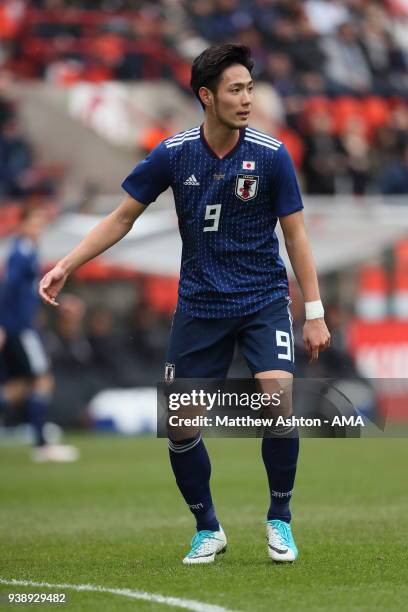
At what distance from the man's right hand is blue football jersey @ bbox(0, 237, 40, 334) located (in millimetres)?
6615

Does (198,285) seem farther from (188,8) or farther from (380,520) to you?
(188,8)

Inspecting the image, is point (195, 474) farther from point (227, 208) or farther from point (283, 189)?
point (283, 189)

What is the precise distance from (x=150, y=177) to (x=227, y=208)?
15.7 inches

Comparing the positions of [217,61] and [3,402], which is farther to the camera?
[3,402]

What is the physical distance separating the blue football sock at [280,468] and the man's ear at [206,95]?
5.08ft

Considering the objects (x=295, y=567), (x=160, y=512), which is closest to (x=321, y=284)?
(x=160, y=512)

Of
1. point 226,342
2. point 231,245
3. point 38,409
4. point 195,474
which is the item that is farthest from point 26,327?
point 231,245

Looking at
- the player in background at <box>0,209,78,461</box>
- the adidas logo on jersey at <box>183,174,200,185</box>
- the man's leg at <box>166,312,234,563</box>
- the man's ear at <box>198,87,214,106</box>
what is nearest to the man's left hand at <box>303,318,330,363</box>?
the man's leg at <box>166,312,234,563</box>

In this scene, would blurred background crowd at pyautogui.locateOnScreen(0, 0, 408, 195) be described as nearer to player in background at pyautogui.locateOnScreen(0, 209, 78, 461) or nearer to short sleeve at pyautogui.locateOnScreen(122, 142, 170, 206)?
player in background at pyautogui.locateOnScreen(0, 209, 78, 461)

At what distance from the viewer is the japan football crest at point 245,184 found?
18.7 ft

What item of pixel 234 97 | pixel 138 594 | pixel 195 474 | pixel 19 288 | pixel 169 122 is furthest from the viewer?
pixel 169 122

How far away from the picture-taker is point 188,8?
23.4 meters

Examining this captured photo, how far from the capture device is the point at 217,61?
5.64 meters

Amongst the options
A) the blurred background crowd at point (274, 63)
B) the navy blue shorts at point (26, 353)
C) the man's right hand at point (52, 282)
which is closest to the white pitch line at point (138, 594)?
the man's right hand at point (52, 282)
